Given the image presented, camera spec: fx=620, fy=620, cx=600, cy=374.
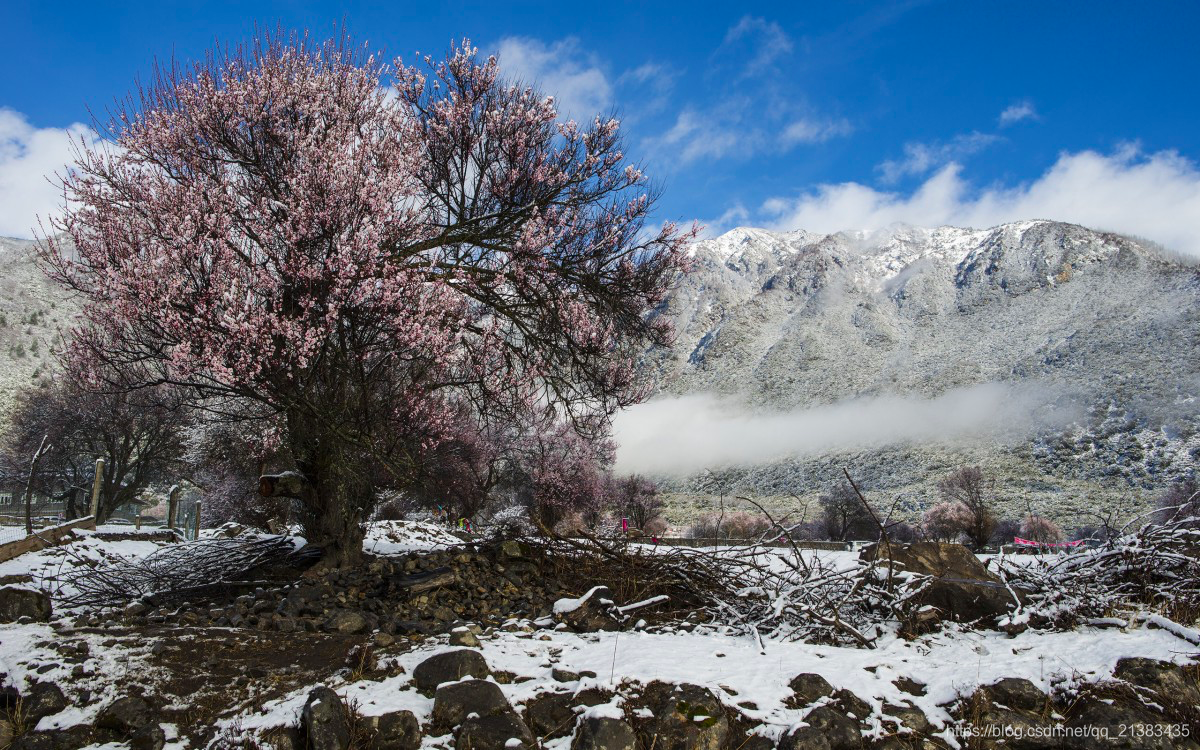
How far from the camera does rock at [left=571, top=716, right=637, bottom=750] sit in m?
3.19

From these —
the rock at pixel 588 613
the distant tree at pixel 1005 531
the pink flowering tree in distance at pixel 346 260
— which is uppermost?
the pink flowering tree in distance at pixel 346 260

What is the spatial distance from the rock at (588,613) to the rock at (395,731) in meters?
1.98

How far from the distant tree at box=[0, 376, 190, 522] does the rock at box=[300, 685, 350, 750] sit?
25858 millimetres

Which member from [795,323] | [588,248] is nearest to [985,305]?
[795,323]

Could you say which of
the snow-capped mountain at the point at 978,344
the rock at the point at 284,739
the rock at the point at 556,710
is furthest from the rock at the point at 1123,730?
the snow-capped mountain at the point at 978,344

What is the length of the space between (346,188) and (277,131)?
157 cm

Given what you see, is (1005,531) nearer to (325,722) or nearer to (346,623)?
(346,623)

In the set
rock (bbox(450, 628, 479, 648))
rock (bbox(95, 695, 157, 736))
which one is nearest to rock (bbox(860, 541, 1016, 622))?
rock (bbox(450, 628, 479, 648))

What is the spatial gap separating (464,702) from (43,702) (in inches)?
101

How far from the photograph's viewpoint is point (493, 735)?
327cm

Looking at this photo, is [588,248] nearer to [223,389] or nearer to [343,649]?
[223,389]

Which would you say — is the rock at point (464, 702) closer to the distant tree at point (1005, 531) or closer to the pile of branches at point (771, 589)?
the pile of branches at point (771, 589)

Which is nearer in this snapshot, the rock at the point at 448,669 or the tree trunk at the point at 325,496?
the rock at the point at 448,669

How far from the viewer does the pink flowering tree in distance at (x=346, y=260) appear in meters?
6.53
